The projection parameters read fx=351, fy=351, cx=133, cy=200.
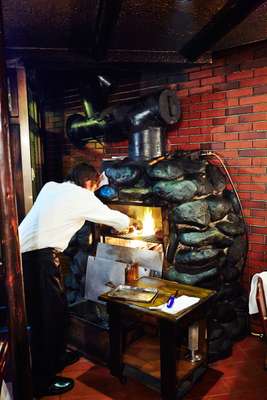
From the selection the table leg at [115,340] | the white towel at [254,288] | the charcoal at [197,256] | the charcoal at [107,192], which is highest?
the charcoal at [107,192]

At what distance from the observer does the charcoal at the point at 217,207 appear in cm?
359

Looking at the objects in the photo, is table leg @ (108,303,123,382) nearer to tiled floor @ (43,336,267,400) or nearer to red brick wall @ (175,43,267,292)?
tiled floor @ (43,336,267,400)

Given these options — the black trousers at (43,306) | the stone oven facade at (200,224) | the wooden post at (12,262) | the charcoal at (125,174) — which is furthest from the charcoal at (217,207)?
the wooden post at (12,262)

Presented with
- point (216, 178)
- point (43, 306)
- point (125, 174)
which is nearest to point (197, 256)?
point (216, 178)

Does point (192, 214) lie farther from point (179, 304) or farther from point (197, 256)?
point (179, 304)

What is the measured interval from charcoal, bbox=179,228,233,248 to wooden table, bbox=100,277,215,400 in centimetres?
44

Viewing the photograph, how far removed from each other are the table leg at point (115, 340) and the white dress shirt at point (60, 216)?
2.48ft

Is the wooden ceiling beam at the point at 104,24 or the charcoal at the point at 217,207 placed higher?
the wooden ceiling beam at the point at 104,24

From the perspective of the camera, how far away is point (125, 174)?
3.78 m

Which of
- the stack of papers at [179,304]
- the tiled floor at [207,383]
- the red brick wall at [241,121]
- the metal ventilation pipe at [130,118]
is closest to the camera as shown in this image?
the stack of papers at [179,304]

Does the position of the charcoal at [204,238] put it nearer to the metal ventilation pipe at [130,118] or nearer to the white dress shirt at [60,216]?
the white dress shirt at [60,216]

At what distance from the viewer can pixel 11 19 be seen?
2.90 metres

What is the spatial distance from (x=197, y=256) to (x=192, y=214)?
409 mm

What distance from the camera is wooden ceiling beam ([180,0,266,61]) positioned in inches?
104
